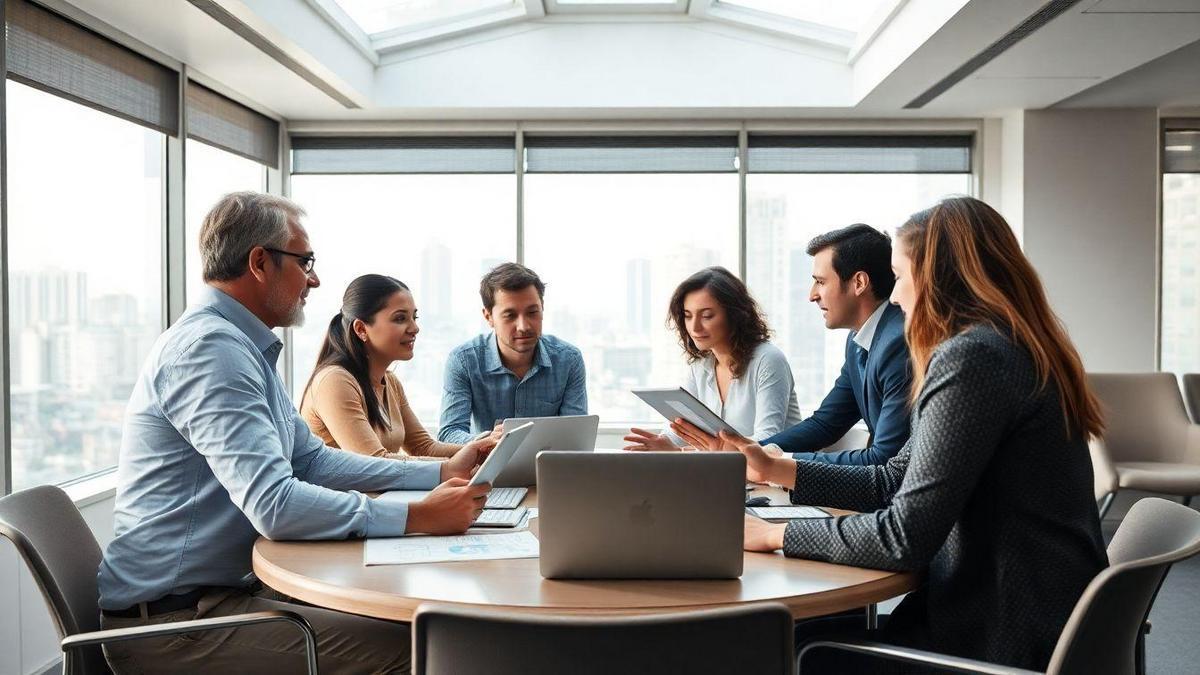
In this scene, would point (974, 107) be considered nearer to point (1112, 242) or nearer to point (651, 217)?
point (1112, 242)

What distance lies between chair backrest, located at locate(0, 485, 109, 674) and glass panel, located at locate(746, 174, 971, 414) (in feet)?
14.7

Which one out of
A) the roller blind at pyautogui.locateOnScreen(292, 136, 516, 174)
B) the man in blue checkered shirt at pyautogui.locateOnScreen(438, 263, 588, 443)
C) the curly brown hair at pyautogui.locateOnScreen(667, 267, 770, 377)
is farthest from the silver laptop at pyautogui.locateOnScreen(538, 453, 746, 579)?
the roller blind at pyautogui.locateOnScreen(292, 136, 516, 174)

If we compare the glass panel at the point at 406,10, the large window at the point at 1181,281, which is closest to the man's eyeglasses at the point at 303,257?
the glass panel at the point at 406,10

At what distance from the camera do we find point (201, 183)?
4773 mm

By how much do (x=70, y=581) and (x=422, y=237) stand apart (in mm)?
4196

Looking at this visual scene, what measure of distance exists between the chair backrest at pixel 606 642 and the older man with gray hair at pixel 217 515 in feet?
2.52

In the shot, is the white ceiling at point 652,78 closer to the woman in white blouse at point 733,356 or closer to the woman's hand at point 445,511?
the woman in white blouse at point 733,356

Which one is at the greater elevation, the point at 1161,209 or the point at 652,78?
the point at 652,78

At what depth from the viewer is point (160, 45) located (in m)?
4.05

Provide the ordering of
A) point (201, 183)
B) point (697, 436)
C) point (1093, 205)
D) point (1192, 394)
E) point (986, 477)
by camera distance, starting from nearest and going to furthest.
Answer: point (986, 477)
point (697, 436)
point (201, 183)
point (1192, 394)
point (1093, 205)

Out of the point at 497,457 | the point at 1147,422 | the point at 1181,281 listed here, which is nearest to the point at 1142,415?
the point at 1147,422

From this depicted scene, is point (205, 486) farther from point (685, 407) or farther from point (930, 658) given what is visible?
point (930, 658)

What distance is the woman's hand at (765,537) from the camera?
1.76 meters

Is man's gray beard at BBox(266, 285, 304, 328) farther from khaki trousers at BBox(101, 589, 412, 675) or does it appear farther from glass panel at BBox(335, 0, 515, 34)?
glass panel at BBox(335, 0, 515, 34)
